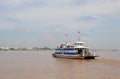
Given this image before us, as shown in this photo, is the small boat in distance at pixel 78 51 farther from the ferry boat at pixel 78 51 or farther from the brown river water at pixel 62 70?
the brown river water at pixel 62 70

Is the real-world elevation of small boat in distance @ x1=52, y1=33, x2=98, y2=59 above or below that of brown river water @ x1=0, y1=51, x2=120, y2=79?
above

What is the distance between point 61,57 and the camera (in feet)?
180

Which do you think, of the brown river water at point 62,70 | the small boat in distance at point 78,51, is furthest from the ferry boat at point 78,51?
the brown river water at point 62,70

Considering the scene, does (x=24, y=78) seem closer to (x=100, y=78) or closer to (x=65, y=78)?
(x=65, y=78)

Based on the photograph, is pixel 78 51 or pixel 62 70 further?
pixel 78 51

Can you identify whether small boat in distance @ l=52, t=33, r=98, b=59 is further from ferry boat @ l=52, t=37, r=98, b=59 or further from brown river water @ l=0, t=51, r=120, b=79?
brown river water @ l=0, t=51, r=120, b=79

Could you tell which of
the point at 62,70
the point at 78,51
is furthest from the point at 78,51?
the point at 62,70

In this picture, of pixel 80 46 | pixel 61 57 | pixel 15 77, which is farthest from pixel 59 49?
pixel 15 77

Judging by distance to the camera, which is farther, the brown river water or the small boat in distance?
the small boat in distance

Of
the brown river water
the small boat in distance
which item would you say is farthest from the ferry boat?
the brown river water

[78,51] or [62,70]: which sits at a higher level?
[78,51]

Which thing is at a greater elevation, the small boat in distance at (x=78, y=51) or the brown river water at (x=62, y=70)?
the small boat in distance at (x=78, y=51)

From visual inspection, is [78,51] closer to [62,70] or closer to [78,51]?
[78,51]

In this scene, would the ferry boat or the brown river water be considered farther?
the ferry boat
